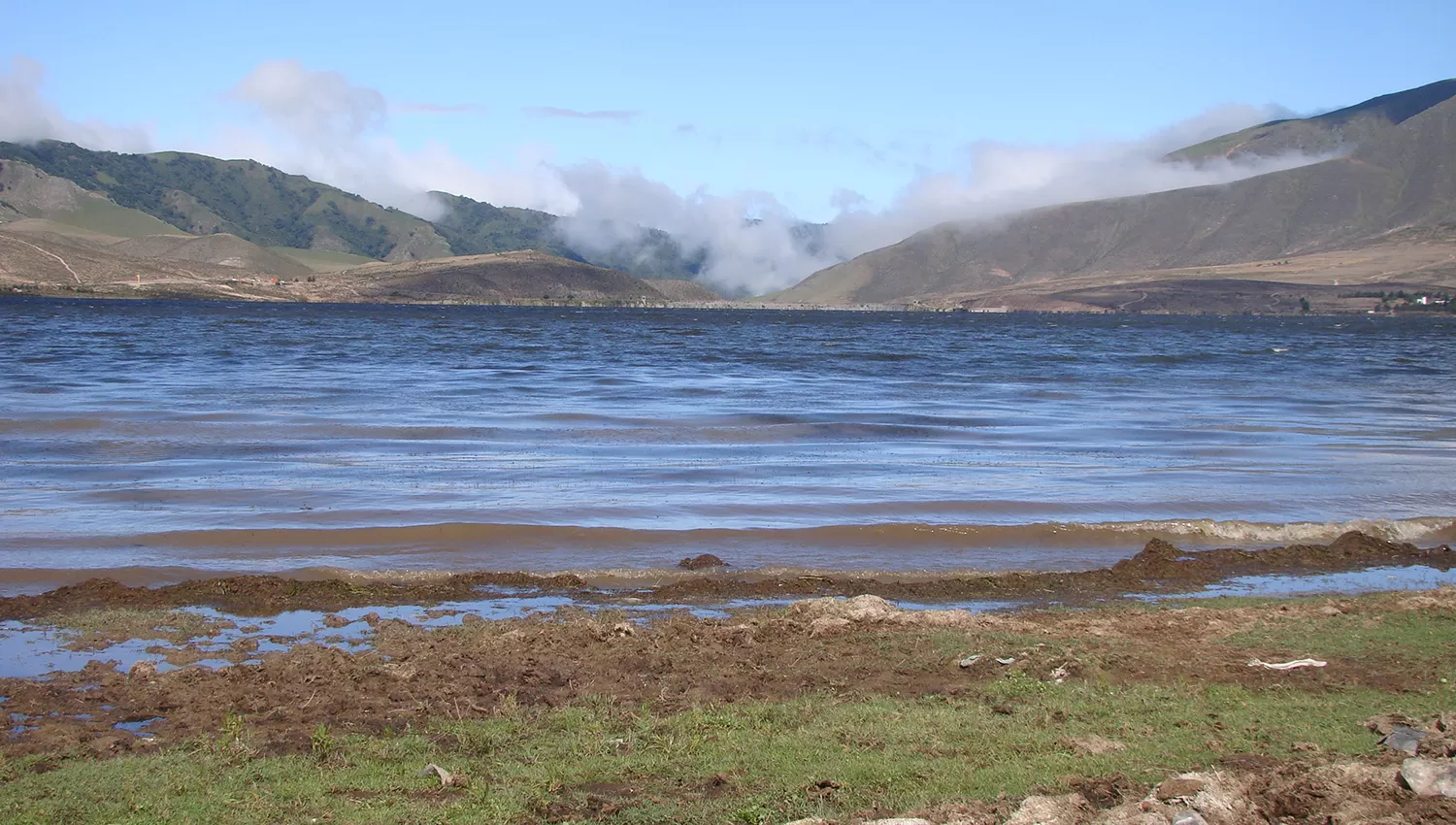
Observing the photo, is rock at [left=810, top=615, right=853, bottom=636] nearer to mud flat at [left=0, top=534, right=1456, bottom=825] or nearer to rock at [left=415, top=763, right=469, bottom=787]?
mud flat at [left=0, top=534, right=1456, bottom=825]

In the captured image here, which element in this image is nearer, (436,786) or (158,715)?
(436,786)

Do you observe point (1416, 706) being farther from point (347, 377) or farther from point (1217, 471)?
point (347, 377)

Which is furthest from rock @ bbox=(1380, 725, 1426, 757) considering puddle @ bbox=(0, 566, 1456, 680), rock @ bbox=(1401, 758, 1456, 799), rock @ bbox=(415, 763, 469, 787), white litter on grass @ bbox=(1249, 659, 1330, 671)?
puddle @ bbox=(0, 566, 1456, 680)

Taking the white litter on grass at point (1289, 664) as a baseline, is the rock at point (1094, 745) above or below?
above

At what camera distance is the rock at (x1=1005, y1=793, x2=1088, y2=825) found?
5.35m

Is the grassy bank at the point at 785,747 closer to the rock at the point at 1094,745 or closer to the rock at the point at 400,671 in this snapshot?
the rock at the point at 1094,745

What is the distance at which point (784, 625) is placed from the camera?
10148mm

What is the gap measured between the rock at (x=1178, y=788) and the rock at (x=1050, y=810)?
0.36 meters

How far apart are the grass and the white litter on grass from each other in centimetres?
66

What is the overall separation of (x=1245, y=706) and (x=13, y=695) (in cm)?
828

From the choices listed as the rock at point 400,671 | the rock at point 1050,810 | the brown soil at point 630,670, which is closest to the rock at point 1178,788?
the rock at point 1050,810

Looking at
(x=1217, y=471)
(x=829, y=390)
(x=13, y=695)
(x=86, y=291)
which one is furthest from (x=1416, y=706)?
(x=86, y=291)

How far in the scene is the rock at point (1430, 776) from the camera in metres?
5.34

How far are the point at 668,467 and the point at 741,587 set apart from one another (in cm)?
852
